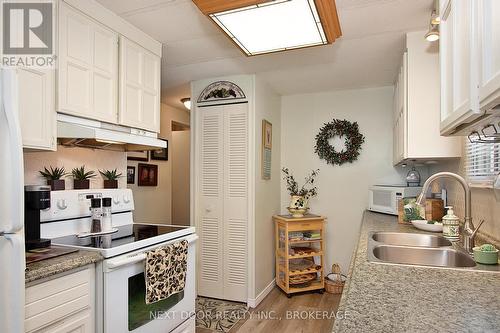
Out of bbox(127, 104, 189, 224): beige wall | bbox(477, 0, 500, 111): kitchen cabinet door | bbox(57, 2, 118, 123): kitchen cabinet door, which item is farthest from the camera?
bbox(127, 104, 189, 224): beige wall

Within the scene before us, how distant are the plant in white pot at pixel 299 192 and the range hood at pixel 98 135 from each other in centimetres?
179

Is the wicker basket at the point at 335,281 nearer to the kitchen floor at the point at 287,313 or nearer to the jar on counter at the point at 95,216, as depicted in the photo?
the kitchen floor at the point at 287,313

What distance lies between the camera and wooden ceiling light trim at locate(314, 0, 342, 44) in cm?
162

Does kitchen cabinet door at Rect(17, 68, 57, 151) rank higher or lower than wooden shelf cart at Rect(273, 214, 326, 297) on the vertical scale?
higher

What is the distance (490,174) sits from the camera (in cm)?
177

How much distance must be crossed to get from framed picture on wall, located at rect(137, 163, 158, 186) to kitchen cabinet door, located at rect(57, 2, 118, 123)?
195cm

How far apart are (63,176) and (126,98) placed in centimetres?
66

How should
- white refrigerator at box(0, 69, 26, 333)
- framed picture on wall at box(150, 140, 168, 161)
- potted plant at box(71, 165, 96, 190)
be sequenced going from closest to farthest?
1. white refrigerator at box(0, 69, 26, 333)
2. potted plant at box(71, 165, 96, 190)
3. framed picture on wall at box(150, 140, 168, 161)

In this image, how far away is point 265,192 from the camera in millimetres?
3564

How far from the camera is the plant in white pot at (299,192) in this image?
12.0 feet

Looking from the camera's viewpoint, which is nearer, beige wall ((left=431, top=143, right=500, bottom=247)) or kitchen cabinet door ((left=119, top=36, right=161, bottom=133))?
beige wall ((left=431, top=143, right=500, bottom=247))

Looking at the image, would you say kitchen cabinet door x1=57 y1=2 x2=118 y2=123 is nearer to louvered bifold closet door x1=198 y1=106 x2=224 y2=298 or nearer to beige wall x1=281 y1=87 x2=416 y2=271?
louvered bifold closet door x1=198 y1=106 x2=224 y2=298

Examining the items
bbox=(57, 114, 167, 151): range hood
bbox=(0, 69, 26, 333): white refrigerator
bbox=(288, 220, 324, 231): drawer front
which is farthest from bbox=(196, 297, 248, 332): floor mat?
bbox=(0, 69, 26, 333): white refrigerator

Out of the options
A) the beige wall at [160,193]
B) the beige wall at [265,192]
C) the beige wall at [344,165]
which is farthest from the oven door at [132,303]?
the beige wall at [344,165]
